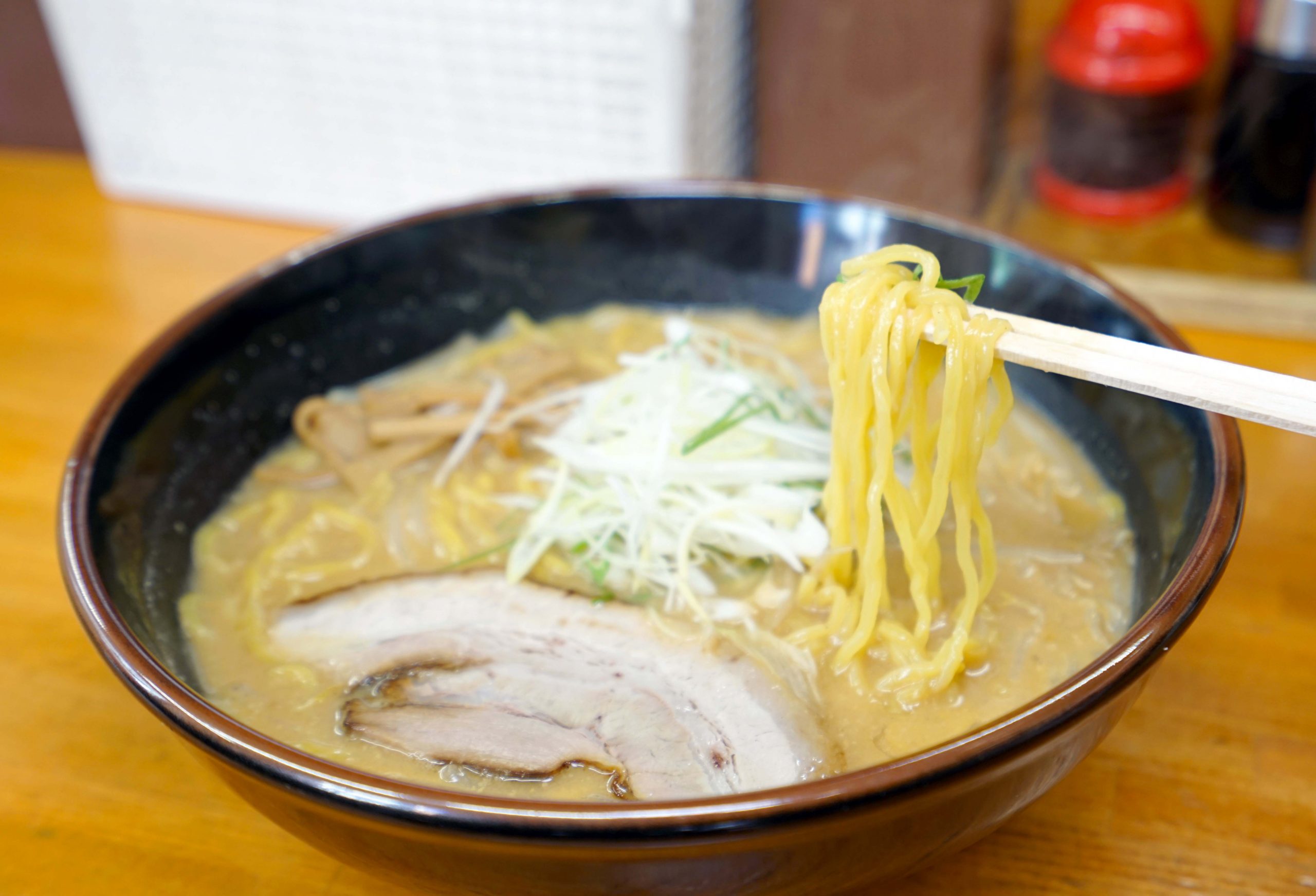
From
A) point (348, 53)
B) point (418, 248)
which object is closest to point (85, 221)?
point (348, 53)

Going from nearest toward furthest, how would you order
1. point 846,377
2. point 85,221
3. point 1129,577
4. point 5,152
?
point 846,377 → point 1129,577 → point 85,221 → point 5,152

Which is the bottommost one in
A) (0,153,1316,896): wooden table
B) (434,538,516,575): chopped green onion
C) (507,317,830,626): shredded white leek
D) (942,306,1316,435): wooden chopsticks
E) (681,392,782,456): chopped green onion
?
(0,153,1316,896): wooden table

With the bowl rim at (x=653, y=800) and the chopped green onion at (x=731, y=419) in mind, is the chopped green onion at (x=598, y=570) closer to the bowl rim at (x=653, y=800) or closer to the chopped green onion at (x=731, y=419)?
the chopped green onion at (x=731, y=419)

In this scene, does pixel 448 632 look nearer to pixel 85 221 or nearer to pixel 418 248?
pixel 418 248

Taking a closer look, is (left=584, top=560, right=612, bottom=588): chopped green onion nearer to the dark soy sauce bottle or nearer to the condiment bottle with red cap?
the condiment bottle with red cap

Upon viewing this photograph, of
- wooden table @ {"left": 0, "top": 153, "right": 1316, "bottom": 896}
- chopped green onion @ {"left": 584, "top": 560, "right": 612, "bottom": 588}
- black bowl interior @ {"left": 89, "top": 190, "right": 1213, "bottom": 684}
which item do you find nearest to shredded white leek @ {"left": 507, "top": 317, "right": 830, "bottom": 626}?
chopped green onion @ {"left": 584, "top": 560, "right": 612, "bottom": 588}

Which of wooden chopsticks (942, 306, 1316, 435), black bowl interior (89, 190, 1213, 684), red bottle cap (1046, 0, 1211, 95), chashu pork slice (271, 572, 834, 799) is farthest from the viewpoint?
red bottle cap (1046, 0, 1211, 95)

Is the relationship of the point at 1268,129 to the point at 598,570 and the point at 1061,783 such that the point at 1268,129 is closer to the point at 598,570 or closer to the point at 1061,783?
the point at 1061,783
